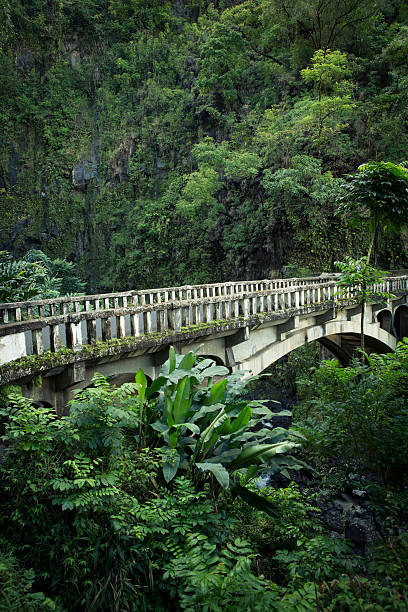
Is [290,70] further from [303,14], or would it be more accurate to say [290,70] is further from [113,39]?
[113,39]

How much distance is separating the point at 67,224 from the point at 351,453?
33.8 meters

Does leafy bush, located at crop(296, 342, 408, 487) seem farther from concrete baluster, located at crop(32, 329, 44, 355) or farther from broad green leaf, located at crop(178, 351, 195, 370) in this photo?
concrete baluster, located at crop(32, 329, 44, 355)

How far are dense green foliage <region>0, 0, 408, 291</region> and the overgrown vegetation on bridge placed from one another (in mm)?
15708

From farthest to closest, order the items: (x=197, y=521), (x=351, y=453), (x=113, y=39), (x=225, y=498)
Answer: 1. (x=113, y=39)
2. (x=225, y=498)
3. (x=351, y=453)
4. (x=197, y=521)

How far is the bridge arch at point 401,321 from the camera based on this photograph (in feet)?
61.8

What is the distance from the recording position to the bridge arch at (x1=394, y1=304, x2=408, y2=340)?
18828mm

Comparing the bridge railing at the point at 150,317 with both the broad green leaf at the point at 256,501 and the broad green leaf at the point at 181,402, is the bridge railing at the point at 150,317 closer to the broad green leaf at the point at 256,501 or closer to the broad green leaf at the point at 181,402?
the broad green leaf at the point at 181,402

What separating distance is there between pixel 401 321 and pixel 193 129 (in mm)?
20948

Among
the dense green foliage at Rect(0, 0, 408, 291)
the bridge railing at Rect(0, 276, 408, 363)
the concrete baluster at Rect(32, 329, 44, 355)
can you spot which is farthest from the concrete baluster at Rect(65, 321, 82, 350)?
the dense green foliage at Rect(0, 0, 408, 291)

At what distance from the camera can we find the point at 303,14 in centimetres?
2350

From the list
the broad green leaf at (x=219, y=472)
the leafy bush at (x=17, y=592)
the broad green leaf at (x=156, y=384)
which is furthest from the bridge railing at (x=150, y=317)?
the broad green leaf at (x=219, y=472)

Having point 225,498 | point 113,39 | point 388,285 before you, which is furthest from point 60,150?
point 225,498

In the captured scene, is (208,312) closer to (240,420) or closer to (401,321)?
(240,420)

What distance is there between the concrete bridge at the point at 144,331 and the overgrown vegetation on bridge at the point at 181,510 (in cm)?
75
